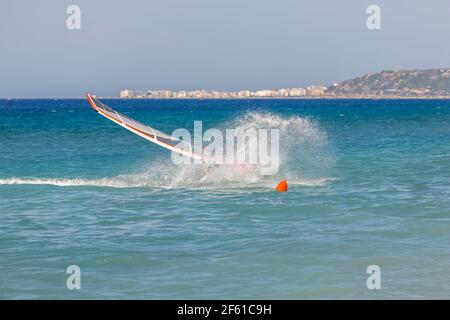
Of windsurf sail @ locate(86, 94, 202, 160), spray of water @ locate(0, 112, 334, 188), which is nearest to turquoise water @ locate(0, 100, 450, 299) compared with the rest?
spray of water @ locate(0, 112, 334, 188)

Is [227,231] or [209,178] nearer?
[227,231]

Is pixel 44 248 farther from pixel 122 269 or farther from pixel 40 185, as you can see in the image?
pixel 40 185

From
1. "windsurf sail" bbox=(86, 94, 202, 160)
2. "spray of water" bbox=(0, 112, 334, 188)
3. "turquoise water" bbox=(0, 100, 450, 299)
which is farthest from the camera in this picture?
"spray of water" bbox=(0, 112, 334, 188)

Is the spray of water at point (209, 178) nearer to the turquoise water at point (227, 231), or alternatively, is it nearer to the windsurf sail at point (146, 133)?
the turquoise water at point (227, 231)

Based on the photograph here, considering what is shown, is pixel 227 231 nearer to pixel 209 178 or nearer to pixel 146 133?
pixel 209 178

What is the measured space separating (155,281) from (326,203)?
8.26 metres

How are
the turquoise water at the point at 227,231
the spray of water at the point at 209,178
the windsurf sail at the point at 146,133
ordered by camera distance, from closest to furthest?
1. the turquoise water at the point at 227,231
2. the windsurf sail at the point at 146,133
3. the spray of water at the point at 209,178

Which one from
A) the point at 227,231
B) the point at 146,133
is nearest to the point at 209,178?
the point at 146,133

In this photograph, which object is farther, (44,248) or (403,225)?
(403,225)

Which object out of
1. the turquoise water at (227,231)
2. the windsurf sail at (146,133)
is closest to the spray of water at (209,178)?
the turquoise water at (227,231)

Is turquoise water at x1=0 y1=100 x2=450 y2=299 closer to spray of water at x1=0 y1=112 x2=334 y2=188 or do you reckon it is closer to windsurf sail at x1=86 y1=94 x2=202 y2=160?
spray of water at x1=0 y1=112 x2=334 y2=188
